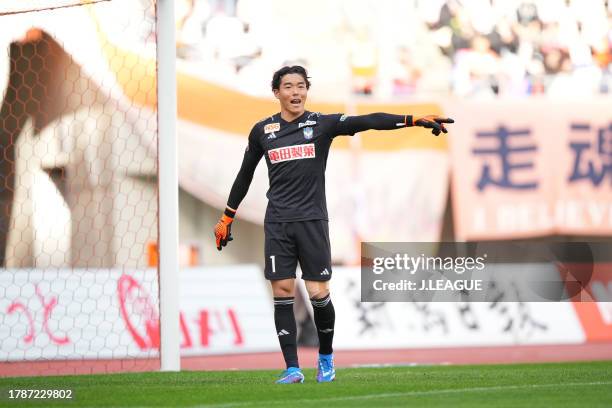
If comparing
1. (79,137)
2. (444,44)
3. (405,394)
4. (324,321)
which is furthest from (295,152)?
(444,44)

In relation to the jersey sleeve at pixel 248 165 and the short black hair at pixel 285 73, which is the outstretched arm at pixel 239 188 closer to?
the jersey sleeve at pixel 248 165

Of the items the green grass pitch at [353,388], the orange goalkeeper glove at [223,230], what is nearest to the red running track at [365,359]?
the green grass pitch at [353,388]

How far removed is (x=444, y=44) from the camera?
48.4 feet

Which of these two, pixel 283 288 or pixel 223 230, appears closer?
pixel 283 288

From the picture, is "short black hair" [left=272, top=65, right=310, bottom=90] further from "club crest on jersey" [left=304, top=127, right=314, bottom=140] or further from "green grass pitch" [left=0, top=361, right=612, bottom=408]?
"green grass pitch" [left=0, top=361, right=612, bottom=408]

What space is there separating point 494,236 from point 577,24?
102 inches

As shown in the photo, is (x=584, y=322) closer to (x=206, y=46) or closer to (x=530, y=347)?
(x=530, y=347)

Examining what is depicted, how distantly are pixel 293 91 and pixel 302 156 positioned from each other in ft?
1.14

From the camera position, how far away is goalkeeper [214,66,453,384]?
7.03 m

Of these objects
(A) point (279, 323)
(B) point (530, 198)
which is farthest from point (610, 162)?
(A) point (279, 323)

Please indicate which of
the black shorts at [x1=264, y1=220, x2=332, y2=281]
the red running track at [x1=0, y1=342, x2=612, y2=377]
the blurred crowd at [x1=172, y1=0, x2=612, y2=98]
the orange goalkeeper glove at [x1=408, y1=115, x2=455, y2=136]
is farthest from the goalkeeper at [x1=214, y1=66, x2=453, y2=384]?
the blurred crowd at [x1=172, y1=0, x2=612, y2=98]

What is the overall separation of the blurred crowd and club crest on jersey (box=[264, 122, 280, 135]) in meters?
7.21

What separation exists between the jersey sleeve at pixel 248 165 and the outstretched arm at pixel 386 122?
47cm

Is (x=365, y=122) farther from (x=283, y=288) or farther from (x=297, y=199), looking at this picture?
(x=283, y=288)
